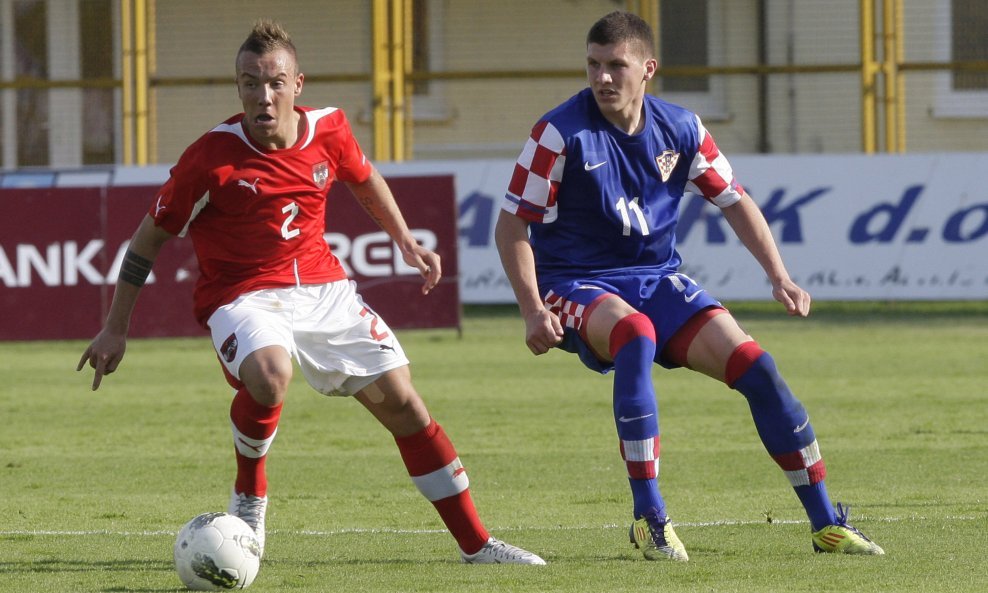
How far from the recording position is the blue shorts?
5406mm

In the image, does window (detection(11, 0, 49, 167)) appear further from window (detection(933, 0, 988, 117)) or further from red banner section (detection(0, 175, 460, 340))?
window (detection(933, 0, 988, 117))

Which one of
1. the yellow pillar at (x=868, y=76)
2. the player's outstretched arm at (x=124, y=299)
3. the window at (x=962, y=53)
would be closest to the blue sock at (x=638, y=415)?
the player's outstretched arm at (x=124, y=299)

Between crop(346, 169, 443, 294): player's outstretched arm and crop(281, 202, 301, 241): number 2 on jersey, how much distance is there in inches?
9.9

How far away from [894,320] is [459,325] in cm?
458

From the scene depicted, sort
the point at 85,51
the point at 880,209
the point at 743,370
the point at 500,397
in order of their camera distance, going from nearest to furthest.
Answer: the point at 743,370 → the point at 500,397 → the point at 880,209 → the point at 85,51

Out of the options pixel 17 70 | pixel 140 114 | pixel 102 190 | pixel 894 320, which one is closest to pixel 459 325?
pixel 102 190

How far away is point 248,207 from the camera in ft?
17.6

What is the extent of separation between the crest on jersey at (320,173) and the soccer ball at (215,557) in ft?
4.13

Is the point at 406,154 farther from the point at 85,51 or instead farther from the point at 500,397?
the point at 500,397

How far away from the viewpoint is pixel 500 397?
10.7 meters

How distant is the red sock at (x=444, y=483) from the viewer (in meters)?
5.29

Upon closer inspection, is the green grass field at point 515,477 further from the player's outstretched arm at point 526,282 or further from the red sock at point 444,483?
the player's outstretched arm at point 526,282

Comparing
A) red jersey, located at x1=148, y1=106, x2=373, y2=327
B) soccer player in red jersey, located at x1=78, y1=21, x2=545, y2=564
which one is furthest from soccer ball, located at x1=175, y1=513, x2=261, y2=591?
red jersey, located at x1=148, y1=106, x2=373, y2=327

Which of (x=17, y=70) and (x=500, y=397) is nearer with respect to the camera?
(x=500, y=397)
